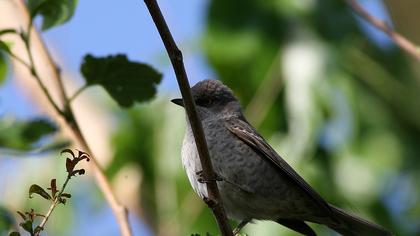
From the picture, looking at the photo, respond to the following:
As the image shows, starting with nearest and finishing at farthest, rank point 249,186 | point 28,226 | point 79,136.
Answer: point 28,226
point 79,136
point 249,186

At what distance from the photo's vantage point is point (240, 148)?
4984mm

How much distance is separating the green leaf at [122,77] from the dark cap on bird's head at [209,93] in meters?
0.99

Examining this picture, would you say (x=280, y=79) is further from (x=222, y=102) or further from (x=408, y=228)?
(x=408, y=228)

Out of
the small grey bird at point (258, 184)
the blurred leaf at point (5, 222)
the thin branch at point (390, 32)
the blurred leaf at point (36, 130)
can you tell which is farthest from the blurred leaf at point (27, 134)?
the thin branch at point (390, 32)

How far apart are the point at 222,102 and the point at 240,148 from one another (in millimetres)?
620

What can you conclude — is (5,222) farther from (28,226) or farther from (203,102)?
(203,102)

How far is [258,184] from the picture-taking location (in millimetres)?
4934

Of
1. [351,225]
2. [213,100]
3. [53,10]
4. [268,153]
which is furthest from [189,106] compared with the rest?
[213,100]

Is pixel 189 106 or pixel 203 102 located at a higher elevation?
pixel 203 102

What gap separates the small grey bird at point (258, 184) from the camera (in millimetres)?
4824

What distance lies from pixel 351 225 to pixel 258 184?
0.66 metres

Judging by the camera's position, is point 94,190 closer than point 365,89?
No

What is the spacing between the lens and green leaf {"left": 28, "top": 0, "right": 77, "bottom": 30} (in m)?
3.94

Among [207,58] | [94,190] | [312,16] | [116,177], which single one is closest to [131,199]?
[94,190]
